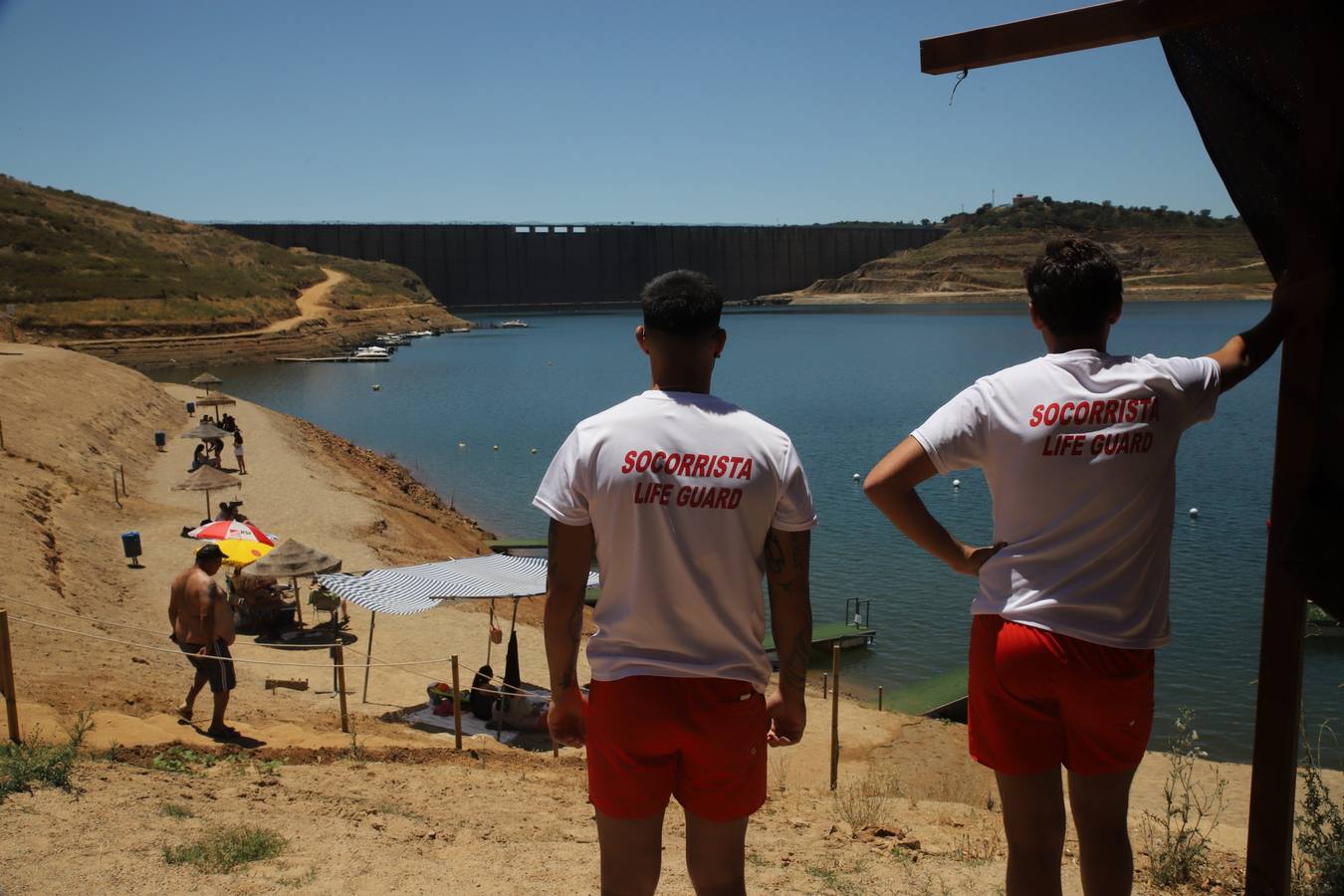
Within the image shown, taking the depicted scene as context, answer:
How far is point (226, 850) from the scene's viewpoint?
14.2 feet

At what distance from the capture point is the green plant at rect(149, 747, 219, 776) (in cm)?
604

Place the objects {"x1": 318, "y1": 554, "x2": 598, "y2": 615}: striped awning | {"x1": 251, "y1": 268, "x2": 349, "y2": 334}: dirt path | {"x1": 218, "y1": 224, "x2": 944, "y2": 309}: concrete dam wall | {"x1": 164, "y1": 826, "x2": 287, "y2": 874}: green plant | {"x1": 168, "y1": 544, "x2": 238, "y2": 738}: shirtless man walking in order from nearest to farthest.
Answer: {"x1": 164, "y1": 826, "x2": 287, "y2": 874}: green plant, {"x1": 168, "y1": 544, "x2": 238, "y2": 738}: shirtless man walking, {"x1": 318, "y1": 554, "x2": 598, "y2": 615}: striped awning, {"x1": 251, "y1": 268, "x2": 349, "y2": 334}: dirt path, {"x1": 218, "y1": 224, "x2": 944, "y2": 309}: concrete dam wall

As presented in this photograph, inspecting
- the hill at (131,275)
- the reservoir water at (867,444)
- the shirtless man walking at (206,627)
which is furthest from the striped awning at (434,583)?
the hill at (131,275)

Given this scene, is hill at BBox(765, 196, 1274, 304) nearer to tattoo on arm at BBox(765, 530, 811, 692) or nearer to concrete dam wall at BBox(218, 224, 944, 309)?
concrete dam wall at BBox(218, 224, 944, 309)

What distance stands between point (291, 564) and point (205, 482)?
6.20 m

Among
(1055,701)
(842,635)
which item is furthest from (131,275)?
(1055,701)

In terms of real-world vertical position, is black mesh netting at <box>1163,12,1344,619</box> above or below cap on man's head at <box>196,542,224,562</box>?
above

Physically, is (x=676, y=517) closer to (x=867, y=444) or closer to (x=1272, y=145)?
(x=1272, y=145)

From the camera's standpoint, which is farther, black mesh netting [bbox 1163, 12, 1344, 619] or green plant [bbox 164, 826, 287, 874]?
green plant [bbox 164, 826, 287, 874]

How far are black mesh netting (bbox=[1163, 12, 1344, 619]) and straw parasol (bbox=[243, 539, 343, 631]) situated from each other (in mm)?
10856

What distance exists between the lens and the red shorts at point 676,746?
8.48 feet

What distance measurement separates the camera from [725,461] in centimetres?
→ 254

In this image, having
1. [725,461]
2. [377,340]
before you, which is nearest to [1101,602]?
[725,461]

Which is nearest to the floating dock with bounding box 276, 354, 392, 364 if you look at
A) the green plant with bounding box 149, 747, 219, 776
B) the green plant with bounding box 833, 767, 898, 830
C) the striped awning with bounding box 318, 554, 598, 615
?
the striped awning with bounding box 318, 554, 598, 615
